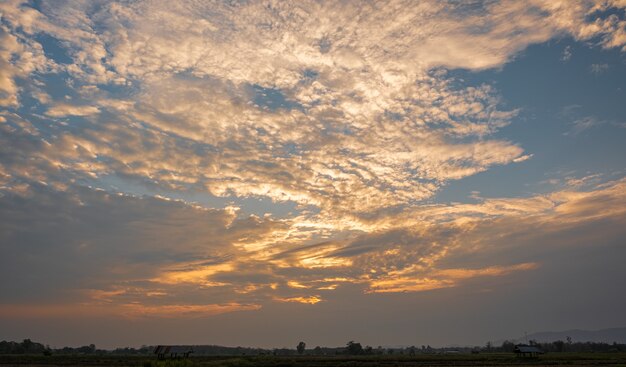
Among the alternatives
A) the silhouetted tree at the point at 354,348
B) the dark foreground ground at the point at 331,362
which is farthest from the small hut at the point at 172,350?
the silhouetted tree at the point at 354,348

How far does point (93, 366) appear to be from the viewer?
87.7 m

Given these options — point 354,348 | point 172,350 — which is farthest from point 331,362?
point 354,348

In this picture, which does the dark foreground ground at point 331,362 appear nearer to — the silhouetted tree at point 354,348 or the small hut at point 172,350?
the small hut at point 172,350

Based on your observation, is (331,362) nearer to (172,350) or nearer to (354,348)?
(172,350)

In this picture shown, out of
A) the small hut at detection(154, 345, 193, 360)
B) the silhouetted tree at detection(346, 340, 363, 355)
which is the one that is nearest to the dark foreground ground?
the small hut at detection(154, 345, 193, 360)

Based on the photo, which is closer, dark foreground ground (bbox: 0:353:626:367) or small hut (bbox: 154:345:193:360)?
dark foreground ground (bbox: 0:353:626:367)

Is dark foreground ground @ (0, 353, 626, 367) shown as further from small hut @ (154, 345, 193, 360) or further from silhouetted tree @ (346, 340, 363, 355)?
silhouetted tree @ (346, 340, 363, 355)

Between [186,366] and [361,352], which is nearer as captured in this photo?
[186,366]

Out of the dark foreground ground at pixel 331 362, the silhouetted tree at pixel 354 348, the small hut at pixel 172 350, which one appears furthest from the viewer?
the silhouetted tree at pixel 354 348

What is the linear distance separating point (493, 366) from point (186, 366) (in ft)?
186

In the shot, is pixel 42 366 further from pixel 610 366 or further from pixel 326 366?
pixel 610 366

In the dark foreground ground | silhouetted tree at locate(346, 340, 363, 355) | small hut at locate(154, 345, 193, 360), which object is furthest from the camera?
silhouetted tree at locate(346, 340, 363, 355)

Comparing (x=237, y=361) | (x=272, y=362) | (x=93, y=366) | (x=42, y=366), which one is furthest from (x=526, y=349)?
(x=42, y=366)

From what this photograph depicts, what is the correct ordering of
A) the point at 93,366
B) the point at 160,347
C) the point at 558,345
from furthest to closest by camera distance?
1. the point at 558,345
2. the point at 160,347
3. the point at 93,366
